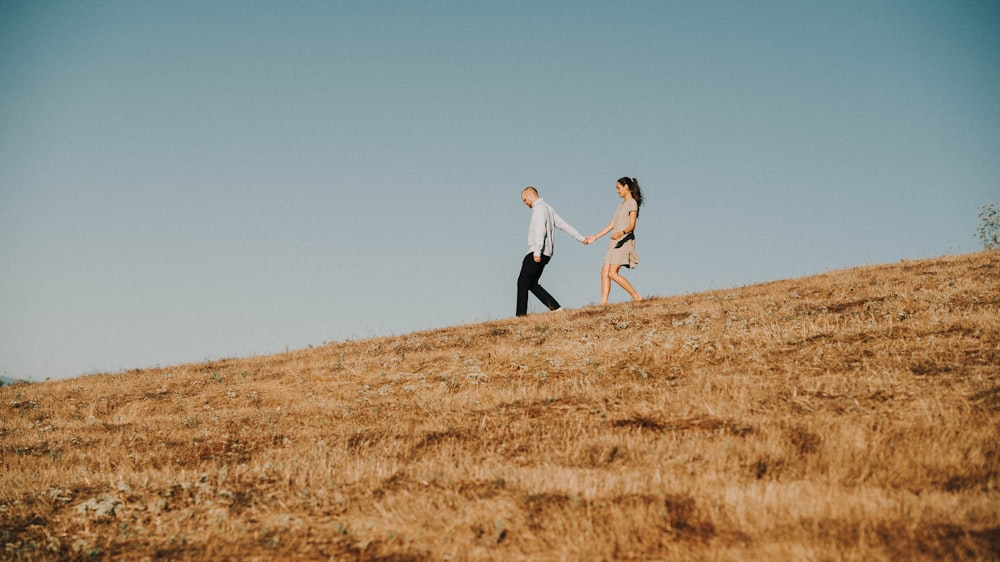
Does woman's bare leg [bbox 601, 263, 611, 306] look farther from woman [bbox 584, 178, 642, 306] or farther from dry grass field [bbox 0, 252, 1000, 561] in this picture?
dry grass field [bbox 0, 252, 1000, 561]

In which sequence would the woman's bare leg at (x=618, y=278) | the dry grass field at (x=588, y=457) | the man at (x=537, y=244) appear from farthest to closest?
the woman's bare leg at (x=618, y=278), the man at (x=537, y=244), the dry grass field at (x=588, y=457)

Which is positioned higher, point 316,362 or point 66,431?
point 316,362

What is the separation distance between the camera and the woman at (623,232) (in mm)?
15133

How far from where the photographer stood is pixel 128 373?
54.9 ft

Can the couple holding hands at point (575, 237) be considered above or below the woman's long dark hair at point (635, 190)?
below

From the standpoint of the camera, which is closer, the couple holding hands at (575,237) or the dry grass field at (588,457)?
the dry grass field at (588,457)

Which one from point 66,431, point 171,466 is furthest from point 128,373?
point 171,466

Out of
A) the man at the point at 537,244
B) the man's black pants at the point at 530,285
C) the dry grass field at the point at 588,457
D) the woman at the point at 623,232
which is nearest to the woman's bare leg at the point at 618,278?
the woman at the point at 623,232

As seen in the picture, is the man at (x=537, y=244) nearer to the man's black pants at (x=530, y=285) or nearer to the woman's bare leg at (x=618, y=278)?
the man's black pants at (x=530, y=285)

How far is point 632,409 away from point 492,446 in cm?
155

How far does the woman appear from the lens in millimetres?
15133

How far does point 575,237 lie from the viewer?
51.0 ft

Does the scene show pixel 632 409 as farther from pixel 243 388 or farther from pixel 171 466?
pixel 243 388

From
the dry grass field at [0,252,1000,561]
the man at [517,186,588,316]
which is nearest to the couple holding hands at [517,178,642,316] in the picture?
the man at [517,186,588,316]
